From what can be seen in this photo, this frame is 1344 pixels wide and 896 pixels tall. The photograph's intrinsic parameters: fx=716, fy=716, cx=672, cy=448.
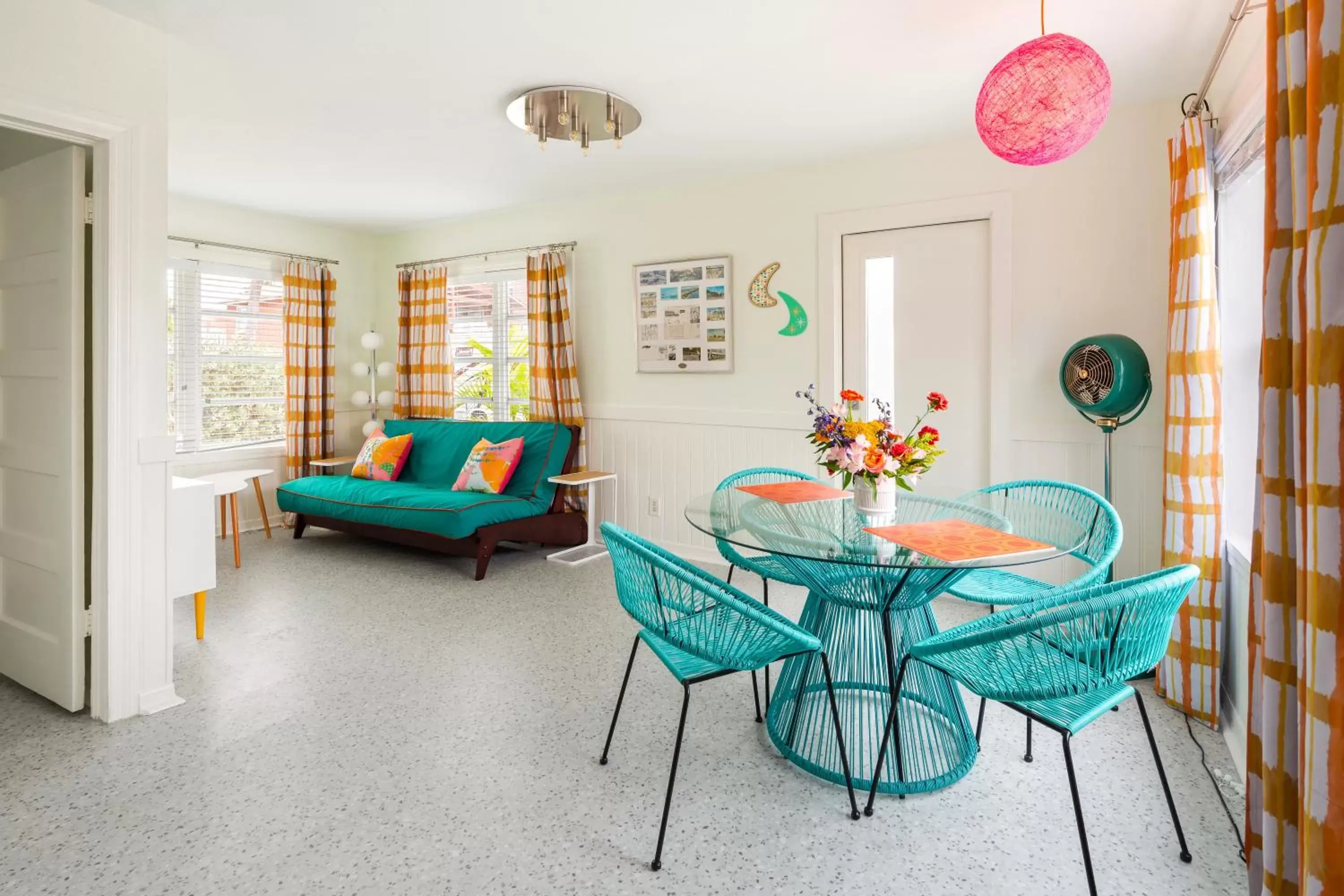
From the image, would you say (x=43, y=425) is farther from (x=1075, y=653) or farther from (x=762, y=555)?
(x=1075, y=653)

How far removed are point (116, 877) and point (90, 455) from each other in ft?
4.88

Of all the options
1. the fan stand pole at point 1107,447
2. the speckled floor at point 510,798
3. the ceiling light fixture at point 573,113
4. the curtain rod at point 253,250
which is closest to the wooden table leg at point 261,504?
the curtain rod at point 253,250

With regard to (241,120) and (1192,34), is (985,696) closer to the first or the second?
(1192,34)

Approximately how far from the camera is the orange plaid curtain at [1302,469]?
769mm

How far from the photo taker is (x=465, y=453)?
5121 millimetres

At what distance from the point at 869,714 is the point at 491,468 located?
3.04m

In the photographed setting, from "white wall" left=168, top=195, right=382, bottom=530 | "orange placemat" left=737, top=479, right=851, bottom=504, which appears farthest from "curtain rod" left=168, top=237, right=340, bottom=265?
"orange placemat" left=737, top=479, right=851, bottom=504

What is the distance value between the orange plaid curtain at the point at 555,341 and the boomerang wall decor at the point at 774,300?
4.53 feet

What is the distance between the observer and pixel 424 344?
5758mm

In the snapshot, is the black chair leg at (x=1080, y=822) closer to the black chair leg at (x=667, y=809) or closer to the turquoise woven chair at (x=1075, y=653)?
the turquoise woven chair at (x=1075, y=653)

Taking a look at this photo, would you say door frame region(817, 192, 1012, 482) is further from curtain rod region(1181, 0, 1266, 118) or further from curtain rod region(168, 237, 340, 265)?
curtain rod region(168, 237, 340, 265)

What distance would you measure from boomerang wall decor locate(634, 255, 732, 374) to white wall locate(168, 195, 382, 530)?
2.58 meters

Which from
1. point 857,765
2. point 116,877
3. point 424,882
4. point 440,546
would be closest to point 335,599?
point 440,546

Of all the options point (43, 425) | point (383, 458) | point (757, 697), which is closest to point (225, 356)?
point (383, 458)
